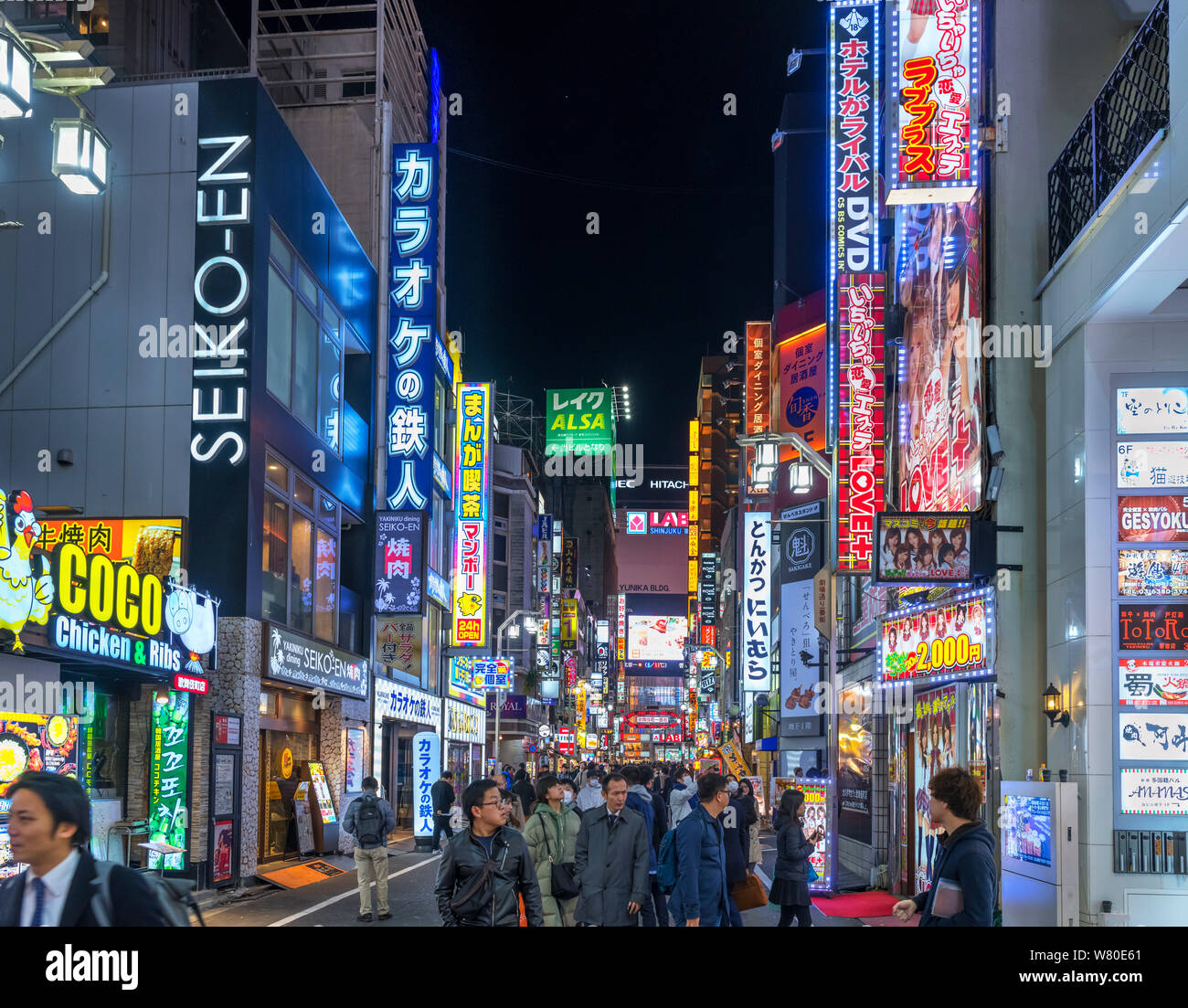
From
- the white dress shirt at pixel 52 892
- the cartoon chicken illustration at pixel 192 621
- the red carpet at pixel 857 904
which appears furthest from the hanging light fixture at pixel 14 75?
the red carpet at pixel 857 904

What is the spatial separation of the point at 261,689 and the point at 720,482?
10481cm

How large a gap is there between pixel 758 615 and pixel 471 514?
11735 mm

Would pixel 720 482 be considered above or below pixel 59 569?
above

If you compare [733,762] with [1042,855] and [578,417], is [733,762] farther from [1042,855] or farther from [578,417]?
[578,417]

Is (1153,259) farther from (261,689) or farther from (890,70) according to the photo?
(261,689)

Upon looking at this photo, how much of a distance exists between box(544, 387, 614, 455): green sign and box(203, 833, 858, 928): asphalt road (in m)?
91.3

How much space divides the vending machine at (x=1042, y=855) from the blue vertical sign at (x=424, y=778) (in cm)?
1947

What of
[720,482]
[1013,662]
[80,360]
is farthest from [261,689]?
[720,482]

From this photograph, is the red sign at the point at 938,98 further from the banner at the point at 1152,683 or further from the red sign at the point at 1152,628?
the banner at the point at 1152,683

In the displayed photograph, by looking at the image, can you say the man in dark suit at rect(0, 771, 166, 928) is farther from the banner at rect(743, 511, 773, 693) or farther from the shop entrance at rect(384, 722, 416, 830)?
the banner at rect(743, 511, 773, 693)

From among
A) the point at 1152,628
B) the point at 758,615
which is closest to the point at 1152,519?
the point at 1152,628

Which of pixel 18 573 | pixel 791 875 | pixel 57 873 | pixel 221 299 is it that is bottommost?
pixel 791 875

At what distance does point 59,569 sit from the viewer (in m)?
15.8

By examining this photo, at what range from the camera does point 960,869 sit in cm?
639
